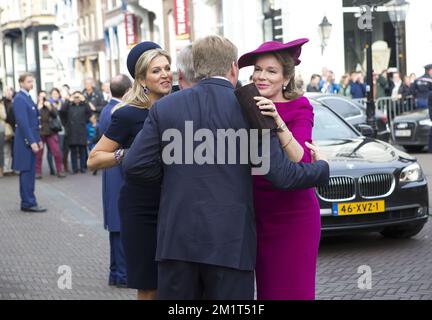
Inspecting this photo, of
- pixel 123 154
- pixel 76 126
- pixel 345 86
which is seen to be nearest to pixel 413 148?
pixel 345 86

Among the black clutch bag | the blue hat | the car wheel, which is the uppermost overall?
the blue hat

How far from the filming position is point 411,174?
8.95 metres

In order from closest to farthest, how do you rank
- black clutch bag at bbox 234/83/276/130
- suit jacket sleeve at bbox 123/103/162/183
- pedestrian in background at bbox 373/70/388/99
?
1. black clutch bag at bbox 234/83/276/130
2. suit jacket sleeve at bbox 123/103/162/183
3. pedestrian in background at bbox 373/70/388/99

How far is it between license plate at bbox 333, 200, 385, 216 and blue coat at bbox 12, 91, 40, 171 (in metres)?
5.48

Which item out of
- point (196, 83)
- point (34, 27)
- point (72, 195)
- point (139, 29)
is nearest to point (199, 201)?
point (196, 83)

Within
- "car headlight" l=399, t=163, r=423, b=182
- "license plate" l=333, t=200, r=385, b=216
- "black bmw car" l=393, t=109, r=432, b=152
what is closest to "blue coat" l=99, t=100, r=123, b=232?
"license plate" l=333, t=200, r=385, b=216

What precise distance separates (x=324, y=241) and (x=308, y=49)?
747 inches

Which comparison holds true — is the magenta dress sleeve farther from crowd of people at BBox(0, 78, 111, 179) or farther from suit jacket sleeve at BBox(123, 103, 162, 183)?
crowd of people at BBox(0, 78, 111, 179)

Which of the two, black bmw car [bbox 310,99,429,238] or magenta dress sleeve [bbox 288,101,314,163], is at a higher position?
magenta dress sleeve [bbox 288,101,314,163]

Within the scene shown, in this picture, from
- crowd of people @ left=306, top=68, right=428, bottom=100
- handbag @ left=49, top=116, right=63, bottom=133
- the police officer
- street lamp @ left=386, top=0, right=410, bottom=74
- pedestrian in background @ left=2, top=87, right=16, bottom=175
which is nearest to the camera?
handbag @ left=49, top=116, right=63, bottom=133

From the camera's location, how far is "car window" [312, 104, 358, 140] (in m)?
9.91

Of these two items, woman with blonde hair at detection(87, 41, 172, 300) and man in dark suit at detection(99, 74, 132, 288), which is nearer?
woman with blonde hair at detection(87, 41, 172, 300)

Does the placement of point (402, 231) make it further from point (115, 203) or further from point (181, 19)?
point (181, 19)

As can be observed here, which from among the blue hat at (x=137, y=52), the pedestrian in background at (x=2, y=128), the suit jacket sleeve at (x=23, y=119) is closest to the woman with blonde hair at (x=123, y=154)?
the blue hat at (x=137, y=52)
